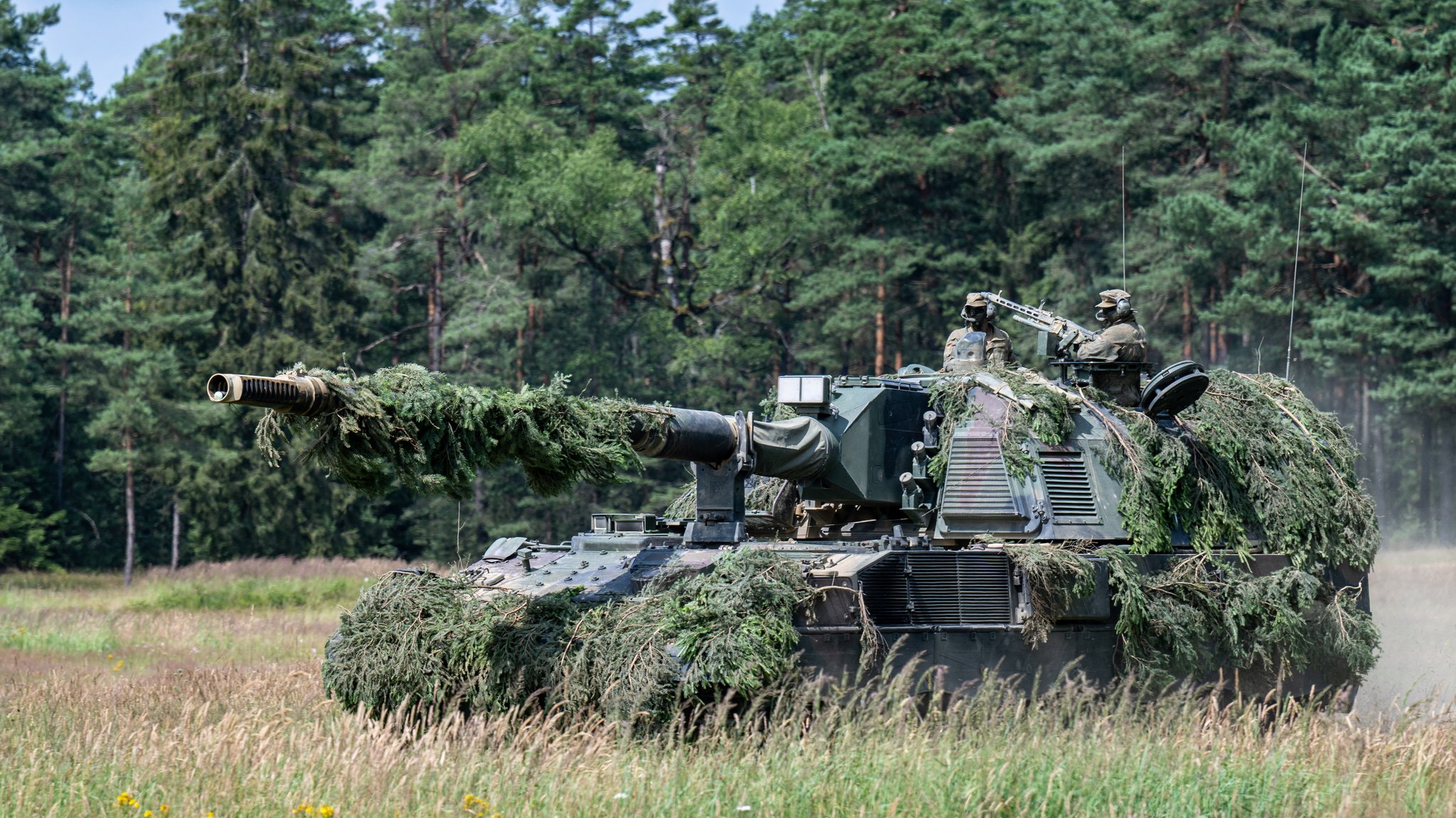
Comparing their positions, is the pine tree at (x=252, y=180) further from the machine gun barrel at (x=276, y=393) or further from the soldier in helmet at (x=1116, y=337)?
the machine gun barrel at (x=276, y=393)

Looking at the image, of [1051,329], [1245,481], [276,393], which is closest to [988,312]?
[1051,329]

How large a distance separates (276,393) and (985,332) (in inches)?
255

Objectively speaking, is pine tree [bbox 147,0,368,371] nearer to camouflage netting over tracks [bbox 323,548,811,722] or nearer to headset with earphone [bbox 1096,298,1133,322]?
headset with earphone [bbox 1096,298,1133,322]

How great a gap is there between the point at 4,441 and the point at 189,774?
116ft

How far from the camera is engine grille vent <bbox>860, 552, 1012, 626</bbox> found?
376 inches

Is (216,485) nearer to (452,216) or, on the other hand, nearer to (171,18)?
(452,216)

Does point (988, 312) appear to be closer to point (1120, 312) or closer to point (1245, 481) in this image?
point (1120, 312)

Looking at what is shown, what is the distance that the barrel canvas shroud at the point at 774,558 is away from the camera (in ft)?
28.9

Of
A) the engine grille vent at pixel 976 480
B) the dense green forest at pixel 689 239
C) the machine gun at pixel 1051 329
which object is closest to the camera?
Result: the engine grille vent at pixel 976 480

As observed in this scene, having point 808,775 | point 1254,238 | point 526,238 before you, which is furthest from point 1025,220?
point 808,775

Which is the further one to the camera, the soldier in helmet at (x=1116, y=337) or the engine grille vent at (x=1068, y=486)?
the soldier in helmet at (x=1116, y=337)

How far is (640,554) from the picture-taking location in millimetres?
10633

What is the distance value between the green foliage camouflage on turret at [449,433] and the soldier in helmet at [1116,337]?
3881 mm

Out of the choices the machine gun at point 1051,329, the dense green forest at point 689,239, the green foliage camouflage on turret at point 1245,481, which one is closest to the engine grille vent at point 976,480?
the green foliage camouflage on turret at point 1245,481
